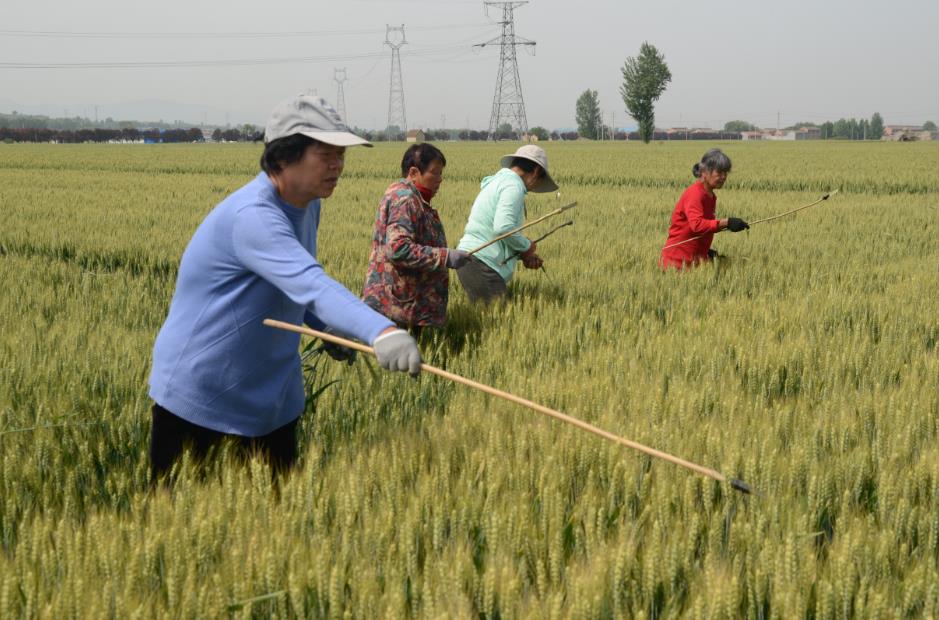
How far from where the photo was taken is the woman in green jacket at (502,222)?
5.20 metres

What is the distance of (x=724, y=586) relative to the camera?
67.6 inches

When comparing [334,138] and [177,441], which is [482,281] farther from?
[334,138]

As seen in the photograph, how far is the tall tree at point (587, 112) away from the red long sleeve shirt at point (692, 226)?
465 ft

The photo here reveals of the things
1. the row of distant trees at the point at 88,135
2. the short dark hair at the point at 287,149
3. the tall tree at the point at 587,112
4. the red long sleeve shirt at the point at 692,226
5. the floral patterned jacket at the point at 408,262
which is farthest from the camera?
the tall tree at the point at 587,112

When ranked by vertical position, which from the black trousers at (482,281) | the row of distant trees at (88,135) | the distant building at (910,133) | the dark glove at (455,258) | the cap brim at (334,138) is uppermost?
the distant building at (910,133)

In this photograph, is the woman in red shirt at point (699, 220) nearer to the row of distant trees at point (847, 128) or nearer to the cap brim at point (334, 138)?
the cap brim at point (334, 138)

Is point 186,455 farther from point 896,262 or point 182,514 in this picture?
point 896,262

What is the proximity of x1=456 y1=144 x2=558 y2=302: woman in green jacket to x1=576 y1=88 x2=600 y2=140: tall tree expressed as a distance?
14352cm

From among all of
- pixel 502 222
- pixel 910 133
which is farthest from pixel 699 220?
pixel 910 133

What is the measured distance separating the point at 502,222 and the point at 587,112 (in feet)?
492

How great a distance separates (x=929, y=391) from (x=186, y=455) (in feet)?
9.35

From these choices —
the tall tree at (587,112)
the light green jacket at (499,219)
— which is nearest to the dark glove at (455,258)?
the light green jacket at (499,219)

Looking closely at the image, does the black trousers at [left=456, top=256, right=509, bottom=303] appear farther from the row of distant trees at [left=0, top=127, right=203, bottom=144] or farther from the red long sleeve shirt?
the row of distant trees at [left=0, top=127, right=203, bottom=144]

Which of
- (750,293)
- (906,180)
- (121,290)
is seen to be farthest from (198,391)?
(906,180)
